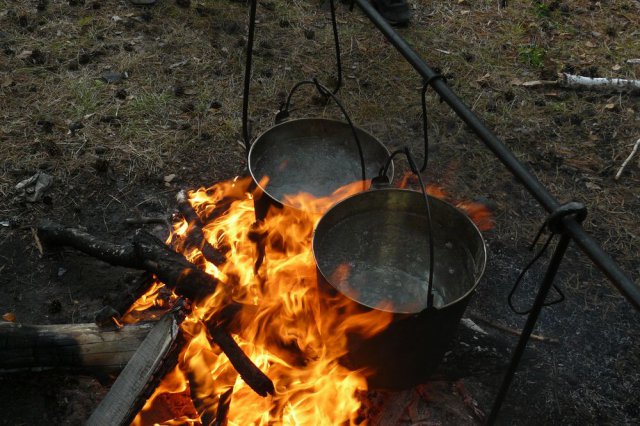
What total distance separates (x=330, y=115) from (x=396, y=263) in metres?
2.39

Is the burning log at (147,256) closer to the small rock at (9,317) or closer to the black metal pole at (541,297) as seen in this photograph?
the small rock at (9,317)

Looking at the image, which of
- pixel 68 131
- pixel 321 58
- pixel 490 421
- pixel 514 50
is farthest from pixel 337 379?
pixel 514 50

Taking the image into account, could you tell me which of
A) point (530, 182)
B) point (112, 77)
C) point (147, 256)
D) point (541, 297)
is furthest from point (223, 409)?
point (112, 77)

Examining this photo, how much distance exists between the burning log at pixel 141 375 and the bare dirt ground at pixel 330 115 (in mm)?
A: 294

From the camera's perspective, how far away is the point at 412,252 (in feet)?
9.70

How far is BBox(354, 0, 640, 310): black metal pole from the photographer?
1583mm

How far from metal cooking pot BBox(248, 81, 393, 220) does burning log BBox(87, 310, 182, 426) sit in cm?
96

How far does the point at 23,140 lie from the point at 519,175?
4.12 m

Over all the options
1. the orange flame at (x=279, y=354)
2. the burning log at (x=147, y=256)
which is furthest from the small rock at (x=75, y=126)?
the orange flame at (x=279, y=354)

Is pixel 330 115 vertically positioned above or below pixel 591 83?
below

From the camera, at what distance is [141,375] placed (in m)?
2.66

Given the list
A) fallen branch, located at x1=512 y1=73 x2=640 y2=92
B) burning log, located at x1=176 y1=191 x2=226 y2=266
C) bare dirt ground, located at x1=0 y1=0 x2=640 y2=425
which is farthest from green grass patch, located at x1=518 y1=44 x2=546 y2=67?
burning log, located at x1=176 y1=191 x2=226 y2=266

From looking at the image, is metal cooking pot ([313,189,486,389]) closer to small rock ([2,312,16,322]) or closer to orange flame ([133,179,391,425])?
orange flame ([133,179,391,425])

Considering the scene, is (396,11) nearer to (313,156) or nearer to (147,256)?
(313,156)
